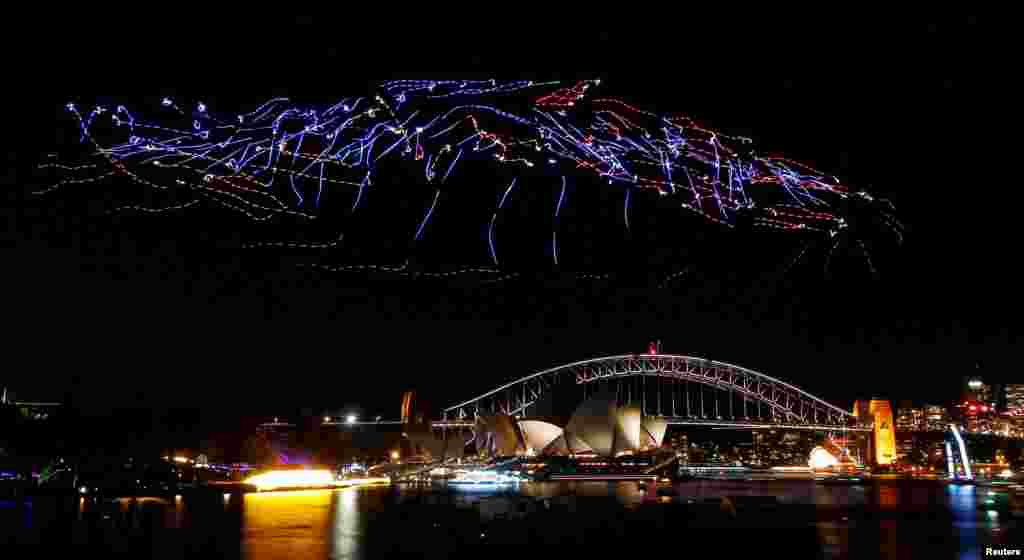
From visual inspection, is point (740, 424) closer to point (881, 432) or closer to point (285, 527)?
point (881, 432)

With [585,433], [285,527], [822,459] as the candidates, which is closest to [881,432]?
[822,459]

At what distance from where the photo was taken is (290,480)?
56625 mm

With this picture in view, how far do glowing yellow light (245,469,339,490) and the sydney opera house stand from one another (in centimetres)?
5071

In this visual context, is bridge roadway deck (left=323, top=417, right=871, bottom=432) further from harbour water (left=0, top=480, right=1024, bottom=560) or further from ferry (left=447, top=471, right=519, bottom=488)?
harbour water (left=0, top=480, right=1024, bottom=560)

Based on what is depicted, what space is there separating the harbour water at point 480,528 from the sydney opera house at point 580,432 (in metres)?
64.3

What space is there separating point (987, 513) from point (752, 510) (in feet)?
31.9

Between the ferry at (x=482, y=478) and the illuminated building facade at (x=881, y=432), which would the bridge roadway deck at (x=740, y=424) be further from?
the ferry at (x=482, y=478)

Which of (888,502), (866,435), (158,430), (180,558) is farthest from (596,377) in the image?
(180,558)

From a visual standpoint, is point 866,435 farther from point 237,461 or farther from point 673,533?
point 673,533

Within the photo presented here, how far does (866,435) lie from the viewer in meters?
130

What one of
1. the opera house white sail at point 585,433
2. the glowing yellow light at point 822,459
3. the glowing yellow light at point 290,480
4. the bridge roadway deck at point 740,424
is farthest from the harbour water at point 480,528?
the glowing yellow light at point 822,459

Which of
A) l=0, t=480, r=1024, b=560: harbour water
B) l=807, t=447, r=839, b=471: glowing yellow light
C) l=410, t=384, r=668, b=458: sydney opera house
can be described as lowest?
l=807, t=447, r=839, b=471: glowing yellow light

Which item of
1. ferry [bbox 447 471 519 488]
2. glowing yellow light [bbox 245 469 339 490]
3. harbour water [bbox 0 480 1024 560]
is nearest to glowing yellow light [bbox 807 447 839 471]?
ferry [bbox 447 471 519 488]

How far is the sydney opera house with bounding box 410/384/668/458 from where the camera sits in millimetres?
109250
